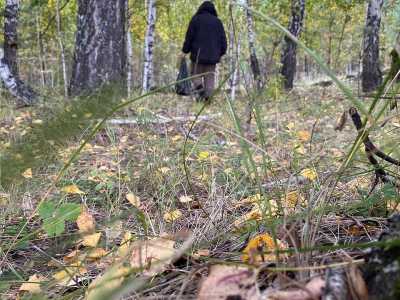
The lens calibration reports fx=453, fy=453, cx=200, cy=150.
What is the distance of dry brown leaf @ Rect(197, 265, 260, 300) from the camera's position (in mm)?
499

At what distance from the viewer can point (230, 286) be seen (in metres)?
0.51

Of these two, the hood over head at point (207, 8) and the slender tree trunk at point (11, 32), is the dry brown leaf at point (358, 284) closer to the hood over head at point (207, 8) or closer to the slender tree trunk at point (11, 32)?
the slender tree trunk at point (11, 32)

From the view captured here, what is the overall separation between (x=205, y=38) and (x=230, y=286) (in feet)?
19.9

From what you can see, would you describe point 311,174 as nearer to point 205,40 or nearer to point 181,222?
point 181,222

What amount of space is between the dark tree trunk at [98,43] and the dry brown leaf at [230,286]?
385cm

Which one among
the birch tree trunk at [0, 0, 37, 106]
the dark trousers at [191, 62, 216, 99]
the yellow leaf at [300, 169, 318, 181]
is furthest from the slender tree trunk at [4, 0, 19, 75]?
the yellow leaf at [300, 169, 318, 181]

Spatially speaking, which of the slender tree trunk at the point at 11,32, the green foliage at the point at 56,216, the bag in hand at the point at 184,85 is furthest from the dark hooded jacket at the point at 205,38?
the green foliage at the point at 56,216

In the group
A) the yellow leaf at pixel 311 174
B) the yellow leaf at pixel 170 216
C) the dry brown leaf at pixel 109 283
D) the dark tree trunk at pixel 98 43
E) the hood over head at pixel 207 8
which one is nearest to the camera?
the dry brown leaf at pixel 109 283

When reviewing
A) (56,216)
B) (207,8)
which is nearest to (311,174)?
(56,216)

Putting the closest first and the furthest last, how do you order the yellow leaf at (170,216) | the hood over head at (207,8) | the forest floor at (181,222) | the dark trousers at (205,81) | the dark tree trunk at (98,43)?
1. the forest floor at (181,222)
2. the yellow leaf at (170,216)
3. the dark tree trunk at (98,43)
4. the dark trousers at (205,81)
5. the hood over head at (207,8)

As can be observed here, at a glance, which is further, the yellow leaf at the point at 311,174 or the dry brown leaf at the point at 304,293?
the yellow leaf at the point at 311,174

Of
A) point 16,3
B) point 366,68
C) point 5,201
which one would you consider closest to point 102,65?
point 16,3

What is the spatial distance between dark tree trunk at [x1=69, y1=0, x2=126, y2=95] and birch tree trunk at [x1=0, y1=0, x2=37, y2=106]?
116cm

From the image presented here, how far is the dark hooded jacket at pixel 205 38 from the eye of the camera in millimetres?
Result: 6309
